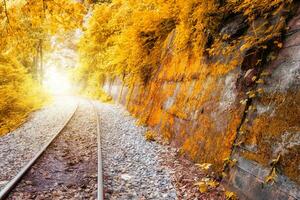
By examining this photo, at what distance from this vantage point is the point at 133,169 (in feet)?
20.5

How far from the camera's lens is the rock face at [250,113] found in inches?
150

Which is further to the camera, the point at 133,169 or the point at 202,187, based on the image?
the point at 133,169

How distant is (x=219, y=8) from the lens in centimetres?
620

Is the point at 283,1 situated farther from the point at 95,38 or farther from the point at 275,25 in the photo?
the point at 95,38

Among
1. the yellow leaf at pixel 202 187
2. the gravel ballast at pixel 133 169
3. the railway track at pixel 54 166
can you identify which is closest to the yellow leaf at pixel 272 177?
the yellow leaf at pixel 202 187

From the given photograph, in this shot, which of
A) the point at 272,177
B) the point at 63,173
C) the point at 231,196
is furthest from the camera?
the point at 63,173

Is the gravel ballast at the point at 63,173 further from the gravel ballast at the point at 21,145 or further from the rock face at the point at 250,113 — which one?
the rock face at the point at 250,113

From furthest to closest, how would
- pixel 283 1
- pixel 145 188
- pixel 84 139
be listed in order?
pixel 84 139 → pixel 145 188 → pixel 283 1

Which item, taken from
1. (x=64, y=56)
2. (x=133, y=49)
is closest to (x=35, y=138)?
(x=133, y=49)

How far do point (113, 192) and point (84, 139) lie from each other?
4.22m

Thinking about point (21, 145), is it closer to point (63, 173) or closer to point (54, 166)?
point (54, 166)

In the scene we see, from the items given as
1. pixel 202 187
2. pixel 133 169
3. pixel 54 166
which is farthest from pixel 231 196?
pixel 54 166

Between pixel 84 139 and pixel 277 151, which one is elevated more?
pixel 277 151

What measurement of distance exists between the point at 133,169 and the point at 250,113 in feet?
9.61
